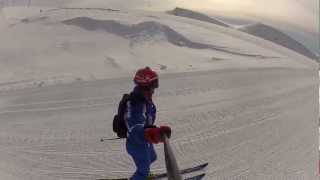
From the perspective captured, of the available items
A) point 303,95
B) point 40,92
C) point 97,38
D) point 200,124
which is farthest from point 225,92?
point 97,38

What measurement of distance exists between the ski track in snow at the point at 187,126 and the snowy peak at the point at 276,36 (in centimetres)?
332

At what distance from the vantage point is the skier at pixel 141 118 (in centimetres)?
479

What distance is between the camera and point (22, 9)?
57.4 ft

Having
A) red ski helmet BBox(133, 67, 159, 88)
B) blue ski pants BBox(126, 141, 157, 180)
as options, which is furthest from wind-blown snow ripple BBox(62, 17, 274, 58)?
red ski helmet BBox(133, 67, 159, 88)

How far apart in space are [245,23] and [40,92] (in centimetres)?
815

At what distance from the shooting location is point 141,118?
15.8 feet

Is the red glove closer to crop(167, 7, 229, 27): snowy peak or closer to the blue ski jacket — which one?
the blue ski jacket

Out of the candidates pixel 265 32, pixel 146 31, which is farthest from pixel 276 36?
pixel 146 31

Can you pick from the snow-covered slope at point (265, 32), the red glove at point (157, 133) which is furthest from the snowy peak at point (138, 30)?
the red glove at point (157, 133)

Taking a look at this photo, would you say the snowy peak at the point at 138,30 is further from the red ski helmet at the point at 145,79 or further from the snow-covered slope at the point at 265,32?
the red ski helmet at the point at 145,79

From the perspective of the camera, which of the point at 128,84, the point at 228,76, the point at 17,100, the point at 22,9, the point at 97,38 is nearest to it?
the point at 17,100

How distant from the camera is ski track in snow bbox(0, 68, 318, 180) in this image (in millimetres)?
6918

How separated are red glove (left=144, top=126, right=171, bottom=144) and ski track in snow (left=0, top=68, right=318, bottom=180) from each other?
1.96m

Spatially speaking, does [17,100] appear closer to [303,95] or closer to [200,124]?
[200,124]
